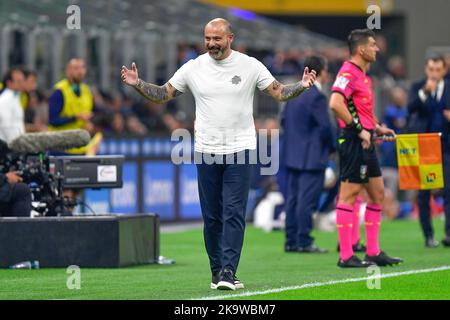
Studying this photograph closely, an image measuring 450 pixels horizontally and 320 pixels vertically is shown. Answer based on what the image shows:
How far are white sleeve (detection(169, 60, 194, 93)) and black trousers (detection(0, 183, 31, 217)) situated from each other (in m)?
3.37

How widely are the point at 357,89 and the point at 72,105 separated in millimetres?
5430

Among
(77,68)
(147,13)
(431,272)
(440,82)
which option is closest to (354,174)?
(431,272)

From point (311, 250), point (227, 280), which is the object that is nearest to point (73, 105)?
point (311, 250)

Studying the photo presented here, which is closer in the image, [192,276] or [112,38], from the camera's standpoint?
[192,276]

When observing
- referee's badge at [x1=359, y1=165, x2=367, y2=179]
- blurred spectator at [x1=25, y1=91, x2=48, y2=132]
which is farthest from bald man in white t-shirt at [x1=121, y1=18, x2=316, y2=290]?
blurred spectator at [x1=25, y1=91, x2=48, y2=132]

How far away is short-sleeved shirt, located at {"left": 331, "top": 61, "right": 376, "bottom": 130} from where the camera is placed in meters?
14.0

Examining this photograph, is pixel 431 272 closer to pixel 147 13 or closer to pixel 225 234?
pixel 225 234

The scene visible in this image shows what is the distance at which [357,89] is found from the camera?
14.1 m

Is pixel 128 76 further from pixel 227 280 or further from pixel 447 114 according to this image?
pixel 447 114

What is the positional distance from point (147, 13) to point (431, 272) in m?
14.6
